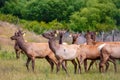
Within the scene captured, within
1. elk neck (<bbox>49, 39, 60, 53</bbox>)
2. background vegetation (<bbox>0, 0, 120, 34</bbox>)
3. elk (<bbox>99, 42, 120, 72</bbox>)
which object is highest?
elk neck (<bbox>49, 39, 60, 53</bbox>)

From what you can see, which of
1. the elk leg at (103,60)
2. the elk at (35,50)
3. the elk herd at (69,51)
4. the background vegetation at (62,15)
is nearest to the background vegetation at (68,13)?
the background vegetation at (62,15)

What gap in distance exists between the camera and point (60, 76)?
1747cm

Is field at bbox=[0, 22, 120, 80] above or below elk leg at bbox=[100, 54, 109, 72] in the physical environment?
below

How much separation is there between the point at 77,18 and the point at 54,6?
7231mm

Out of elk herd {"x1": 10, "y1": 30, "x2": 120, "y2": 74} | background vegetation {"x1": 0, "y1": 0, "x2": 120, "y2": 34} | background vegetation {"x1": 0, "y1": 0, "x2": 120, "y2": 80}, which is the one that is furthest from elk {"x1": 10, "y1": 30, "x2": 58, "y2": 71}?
background vegetation {"x1": 0, "y1": 0, "x2": 120, "y2": 34}

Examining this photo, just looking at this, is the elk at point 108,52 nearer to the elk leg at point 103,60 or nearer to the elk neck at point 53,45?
the elk leg at point 103,60

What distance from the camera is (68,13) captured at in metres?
79.9

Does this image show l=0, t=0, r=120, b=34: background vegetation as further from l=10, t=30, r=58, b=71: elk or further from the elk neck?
the elk neck

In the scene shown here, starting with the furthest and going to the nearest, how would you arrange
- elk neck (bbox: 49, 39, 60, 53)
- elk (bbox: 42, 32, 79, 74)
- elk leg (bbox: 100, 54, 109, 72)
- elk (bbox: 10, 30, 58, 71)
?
elk (bbox: 10, 30, 58, 71)
elk leg (bbox: 100, 54, 109, 72)
elk neck (bbox: 49, 39, 60, 53)
elk (bbox: 42, 32, 79, 74)

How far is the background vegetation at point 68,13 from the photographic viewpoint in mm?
70438

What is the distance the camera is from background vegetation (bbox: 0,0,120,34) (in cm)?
7044

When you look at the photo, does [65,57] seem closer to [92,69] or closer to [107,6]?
[92,69]

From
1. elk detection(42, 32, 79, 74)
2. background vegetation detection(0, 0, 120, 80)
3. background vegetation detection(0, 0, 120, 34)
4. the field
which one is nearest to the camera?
the field

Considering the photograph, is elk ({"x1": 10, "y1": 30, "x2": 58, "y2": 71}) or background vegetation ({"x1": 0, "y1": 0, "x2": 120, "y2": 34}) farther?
background vegetation ({"x1": 0, "y1": 0, "x2": 120, "y2": 34})
